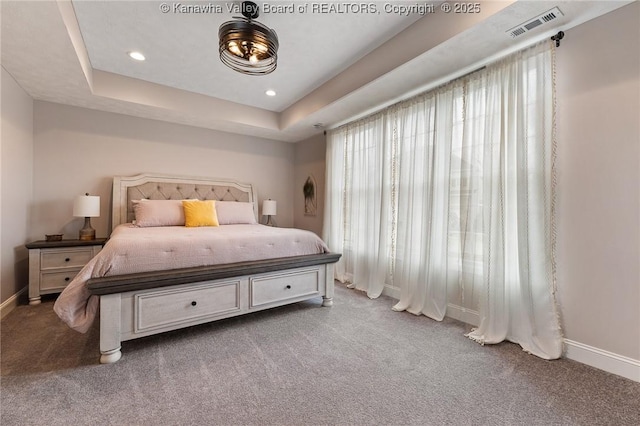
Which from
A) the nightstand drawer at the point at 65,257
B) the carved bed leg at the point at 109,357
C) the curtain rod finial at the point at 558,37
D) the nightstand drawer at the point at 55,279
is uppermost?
the curtain rod finial at the point at 558,37

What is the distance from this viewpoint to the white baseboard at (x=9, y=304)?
99.8 inches

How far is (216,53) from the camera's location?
9.11ft

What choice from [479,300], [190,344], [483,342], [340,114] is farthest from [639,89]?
[190,344]

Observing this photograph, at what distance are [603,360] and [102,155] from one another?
5.44 m

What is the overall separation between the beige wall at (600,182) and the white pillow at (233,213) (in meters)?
3.54

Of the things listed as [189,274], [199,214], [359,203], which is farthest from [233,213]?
[189,274]

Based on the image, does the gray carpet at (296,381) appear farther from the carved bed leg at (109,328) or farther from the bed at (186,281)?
the bed at (186,281)

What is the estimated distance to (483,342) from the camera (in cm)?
217

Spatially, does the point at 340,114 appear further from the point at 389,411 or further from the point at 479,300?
the point at 389,411

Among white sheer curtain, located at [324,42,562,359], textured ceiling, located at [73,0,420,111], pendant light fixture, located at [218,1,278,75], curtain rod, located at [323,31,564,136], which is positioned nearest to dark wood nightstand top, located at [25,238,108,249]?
textured ceiling, located at [73,0,420,111]

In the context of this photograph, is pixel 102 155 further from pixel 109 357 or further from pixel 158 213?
pixel 109 357

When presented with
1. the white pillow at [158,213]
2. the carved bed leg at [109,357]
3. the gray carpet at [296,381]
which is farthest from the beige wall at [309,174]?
the carved bed leg at [109,357]

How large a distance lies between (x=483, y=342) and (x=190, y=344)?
2.31m

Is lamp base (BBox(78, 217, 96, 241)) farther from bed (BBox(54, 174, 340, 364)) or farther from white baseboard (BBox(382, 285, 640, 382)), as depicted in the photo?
white baseboard (BBox(382, 285, 640, 382))
